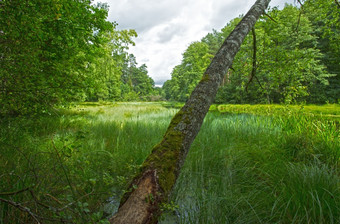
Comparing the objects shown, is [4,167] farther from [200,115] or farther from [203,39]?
[203,39]

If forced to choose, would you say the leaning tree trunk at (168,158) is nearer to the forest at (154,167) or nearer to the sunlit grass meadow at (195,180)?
the forest at (154,167)

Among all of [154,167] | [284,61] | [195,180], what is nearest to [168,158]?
[154,167]

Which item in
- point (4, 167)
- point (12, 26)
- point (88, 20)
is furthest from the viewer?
point (88, 20)

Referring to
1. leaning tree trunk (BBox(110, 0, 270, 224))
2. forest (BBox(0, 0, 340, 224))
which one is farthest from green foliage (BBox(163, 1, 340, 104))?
leaning tree trunk (BBox(110, 0, 270, 224))

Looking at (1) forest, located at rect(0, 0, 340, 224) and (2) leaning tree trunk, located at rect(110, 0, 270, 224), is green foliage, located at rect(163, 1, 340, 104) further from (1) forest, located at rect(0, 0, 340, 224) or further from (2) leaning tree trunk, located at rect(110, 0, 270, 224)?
(2) leaning tree trunk, located at rect(110, 0, 270, 224)

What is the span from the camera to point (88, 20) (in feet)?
14.7

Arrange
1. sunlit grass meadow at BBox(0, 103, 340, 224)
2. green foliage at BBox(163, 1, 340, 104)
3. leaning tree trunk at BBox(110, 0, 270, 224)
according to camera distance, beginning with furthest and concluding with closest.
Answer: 1. green foliage at BBox(163, 1, 340, 104)
2. sunlit grass meadow at BBox(0, 103, 340, 224)
3. leaning tree trunk at BBox(110, 0, 270, 224)

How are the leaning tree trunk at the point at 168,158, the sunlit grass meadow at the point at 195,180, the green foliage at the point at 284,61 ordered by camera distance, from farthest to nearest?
1. the green foliage at the point at 284,61
2. the sunlit grass meadow at the point at 195,180
3. the leaning tree trunk at the point at 168,158

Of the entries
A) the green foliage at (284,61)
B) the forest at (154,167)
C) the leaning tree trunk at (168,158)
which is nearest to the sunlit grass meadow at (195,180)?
the forest at (154,167)

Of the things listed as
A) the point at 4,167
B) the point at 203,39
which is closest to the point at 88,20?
the point at 4,167

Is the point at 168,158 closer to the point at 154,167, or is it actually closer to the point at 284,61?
the point at 154,167

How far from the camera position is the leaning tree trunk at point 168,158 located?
43.6 inches

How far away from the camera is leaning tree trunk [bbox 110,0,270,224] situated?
1.11 meters

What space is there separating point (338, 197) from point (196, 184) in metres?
1.40
